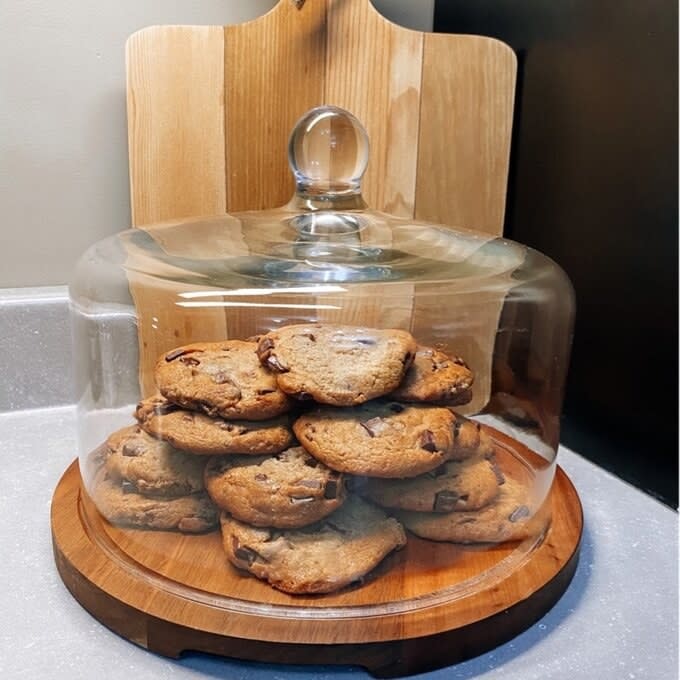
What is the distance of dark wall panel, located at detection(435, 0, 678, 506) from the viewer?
73 cm

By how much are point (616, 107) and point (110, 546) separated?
660 millimetres

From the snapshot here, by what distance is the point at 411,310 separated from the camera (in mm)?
627

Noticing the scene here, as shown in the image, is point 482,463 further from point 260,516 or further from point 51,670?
point 51,670

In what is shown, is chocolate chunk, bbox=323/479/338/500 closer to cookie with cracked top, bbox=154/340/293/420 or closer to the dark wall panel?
cookie with cracked top, bbox=154/340/293/420

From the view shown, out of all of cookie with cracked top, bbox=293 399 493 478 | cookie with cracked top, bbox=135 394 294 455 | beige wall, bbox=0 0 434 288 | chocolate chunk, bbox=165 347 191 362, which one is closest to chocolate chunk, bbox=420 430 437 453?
cookie with cracked top, bbox=293 399 493 478

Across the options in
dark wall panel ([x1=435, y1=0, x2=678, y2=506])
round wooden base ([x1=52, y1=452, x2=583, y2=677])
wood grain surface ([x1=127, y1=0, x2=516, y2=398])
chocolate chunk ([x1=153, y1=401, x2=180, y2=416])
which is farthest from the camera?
wood grain surface ([x1=127, y1=0, x2=516, y2=398])

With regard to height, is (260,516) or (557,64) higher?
(557,64)

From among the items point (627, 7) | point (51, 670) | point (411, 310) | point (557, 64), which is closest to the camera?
point (51, 670)

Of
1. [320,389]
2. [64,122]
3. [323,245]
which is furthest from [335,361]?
[64,122]

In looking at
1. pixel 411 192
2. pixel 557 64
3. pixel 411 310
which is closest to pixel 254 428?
pixel 411 310

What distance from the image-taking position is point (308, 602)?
52 centimetres

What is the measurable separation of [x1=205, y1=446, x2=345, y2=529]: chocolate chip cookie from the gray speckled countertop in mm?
104

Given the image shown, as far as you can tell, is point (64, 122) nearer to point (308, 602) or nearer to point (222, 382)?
point (222, 382)

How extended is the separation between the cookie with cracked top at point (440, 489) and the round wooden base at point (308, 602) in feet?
0.12
